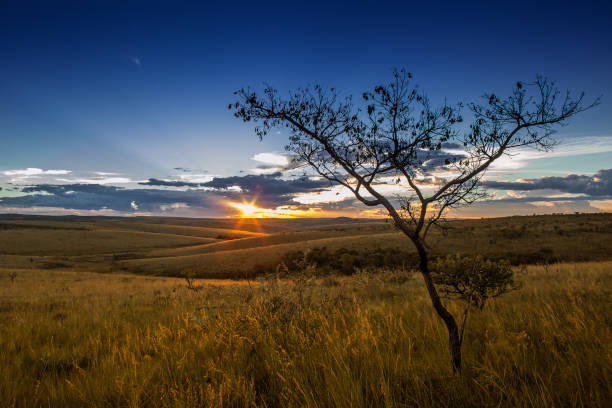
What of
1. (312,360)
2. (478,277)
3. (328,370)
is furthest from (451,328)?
(478,277)

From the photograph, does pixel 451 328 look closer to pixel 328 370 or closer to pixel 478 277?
pixel 328 370

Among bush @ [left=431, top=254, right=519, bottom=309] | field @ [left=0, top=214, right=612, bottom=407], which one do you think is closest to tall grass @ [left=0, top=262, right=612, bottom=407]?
field @ [left=0, top=214, right=612, bottom=407]

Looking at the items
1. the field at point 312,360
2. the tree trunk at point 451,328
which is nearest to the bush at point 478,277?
Answer: the field at point 312,360

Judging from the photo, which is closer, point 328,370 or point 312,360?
point 328,370

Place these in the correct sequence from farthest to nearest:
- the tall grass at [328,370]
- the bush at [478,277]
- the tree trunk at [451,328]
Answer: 1. the bush at [478,277]
2. the tree trunk at [451,328]
3. the tall grass at [328,370]

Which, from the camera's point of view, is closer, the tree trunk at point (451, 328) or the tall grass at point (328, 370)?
the tall grass at point (328, 370)

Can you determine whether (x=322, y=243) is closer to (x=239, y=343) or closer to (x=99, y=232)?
(x=239, y=343)

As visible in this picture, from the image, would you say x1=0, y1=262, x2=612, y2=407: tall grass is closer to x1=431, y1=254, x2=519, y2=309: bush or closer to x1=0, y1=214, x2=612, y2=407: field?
x1=0, y1=214, x2=612, y2=407: field

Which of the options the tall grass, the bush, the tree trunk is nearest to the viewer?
the tall grass

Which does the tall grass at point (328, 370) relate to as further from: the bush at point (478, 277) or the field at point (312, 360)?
the bush at point (478, 277)

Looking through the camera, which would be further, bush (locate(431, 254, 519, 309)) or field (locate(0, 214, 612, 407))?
bush (locate(431, 254, 519, 309))

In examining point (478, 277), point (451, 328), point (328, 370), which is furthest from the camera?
point (478, 277)

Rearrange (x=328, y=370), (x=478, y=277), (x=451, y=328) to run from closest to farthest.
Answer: (x=328, y=370)
(x=451, y=328)
(x=478, y=277)

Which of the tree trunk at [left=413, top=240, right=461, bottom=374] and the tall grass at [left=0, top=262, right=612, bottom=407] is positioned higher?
the tree trunk at [left=413, top=240, right=461, bottom=374]
